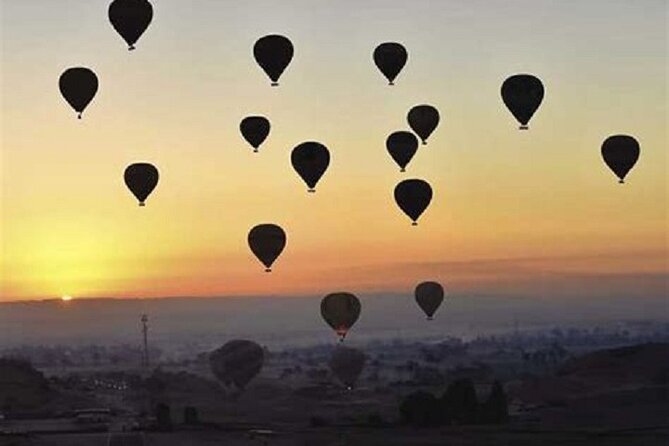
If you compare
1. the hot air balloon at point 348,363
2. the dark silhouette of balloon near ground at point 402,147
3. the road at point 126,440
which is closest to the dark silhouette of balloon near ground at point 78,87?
the dark silhouette of balloon near ground at point 402,147

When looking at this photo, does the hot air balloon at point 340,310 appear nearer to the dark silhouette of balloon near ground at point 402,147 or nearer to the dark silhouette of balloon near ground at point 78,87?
the dark silhouette of balloon near ground at point 402,147

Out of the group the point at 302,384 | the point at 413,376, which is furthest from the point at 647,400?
the point at 413,376

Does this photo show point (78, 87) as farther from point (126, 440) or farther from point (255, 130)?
point (126, 440)

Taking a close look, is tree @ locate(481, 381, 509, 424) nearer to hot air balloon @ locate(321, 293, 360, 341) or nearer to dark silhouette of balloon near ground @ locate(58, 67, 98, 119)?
hot air balloon @ locate(321, 293, 360, 341)

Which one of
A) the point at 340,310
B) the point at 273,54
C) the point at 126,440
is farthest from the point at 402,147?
the point at 126,440

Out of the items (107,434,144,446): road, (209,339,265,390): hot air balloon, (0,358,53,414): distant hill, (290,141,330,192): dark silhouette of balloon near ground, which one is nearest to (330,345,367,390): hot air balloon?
(209,339,265,390): hot air balloon

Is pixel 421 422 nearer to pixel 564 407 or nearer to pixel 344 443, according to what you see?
pixel 344 443
